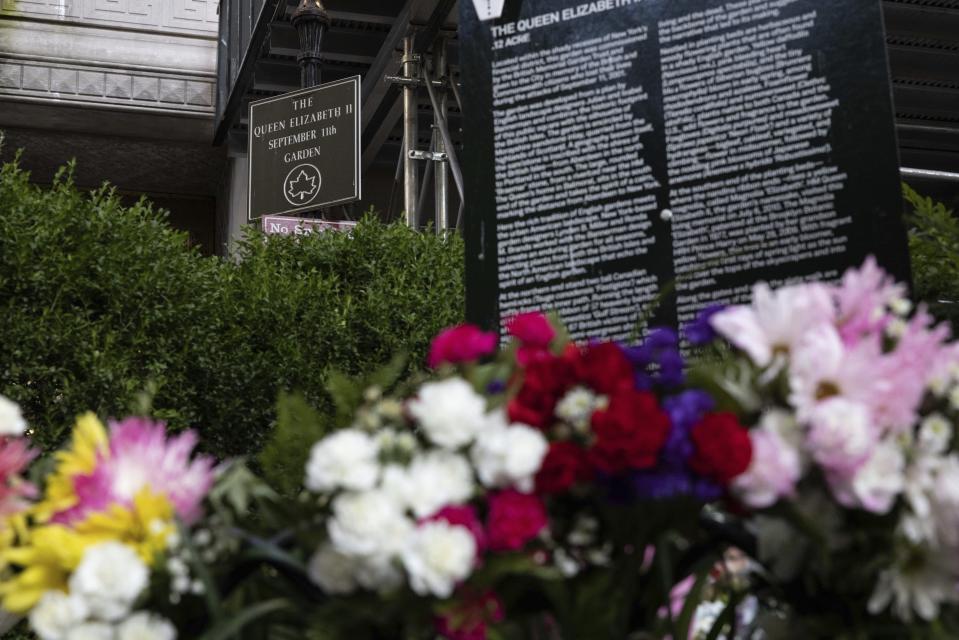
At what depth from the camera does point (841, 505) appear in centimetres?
108

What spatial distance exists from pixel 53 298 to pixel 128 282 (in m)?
0.31

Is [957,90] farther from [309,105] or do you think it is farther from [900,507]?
[900,507]

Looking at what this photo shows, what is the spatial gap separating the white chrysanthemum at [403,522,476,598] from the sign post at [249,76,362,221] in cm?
620

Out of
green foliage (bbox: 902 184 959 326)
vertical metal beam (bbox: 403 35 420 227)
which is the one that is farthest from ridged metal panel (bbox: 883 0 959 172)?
green foliage (bbox: 902 184 959 326)

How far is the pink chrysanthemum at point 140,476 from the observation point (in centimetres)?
112

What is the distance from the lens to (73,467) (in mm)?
1172

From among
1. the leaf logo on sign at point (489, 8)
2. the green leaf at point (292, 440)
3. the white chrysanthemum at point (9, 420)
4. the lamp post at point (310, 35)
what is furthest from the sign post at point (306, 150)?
the white chrysanthemum at point (9, 420)

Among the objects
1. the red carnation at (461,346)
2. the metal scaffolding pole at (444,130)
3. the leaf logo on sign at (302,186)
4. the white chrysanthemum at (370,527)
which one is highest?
the metal scaffolding pole at (444,130)

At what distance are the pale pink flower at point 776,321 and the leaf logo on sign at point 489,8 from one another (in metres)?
1.84

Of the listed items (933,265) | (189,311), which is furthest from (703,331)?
(189,311)

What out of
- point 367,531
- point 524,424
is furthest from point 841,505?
point 367,531

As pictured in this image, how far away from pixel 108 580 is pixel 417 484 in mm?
291

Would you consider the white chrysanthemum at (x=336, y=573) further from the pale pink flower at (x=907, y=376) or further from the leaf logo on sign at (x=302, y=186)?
the leaf logo on sign at (x=302, y=186)

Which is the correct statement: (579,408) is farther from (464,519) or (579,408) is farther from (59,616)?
(59,616)
